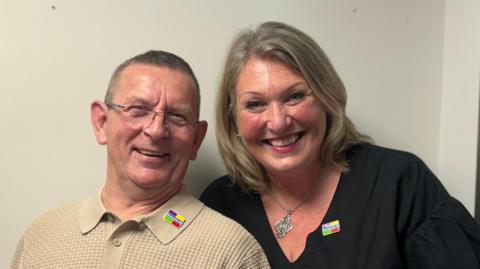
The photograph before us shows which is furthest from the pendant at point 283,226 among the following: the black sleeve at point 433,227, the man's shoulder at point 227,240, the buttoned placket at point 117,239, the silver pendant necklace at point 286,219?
the buttoned placket at point 117,239

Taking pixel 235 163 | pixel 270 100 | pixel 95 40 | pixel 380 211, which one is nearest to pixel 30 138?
pixel 95 40

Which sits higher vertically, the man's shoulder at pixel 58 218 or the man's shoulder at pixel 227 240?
the man's shoulder at pixel 58 218

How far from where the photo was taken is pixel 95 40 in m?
1.58

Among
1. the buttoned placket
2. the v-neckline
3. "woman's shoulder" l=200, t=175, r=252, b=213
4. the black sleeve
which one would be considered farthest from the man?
the black sleeve

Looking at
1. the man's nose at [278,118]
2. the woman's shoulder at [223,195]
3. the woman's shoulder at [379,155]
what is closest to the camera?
the man's nose at [278,118]

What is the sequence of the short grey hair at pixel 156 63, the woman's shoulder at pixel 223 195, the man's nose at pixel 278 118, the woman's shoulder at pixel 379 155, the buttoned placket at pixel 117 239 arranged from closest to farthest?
the buttoned placket at pixel 117 239
the short grey hair at pixel 156 63
the man's nose at pixel 278 118
the woman's shoulder at pixel 379 155
the woman's shoulder at pixel 223 195

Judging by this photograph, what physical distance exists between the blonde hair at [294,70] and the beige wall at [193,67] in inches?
6.6

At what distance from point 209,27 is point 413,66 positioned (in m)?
0.92

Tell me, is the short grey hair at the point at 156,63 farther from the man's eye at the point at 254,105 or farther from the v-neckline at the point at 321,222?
the v-neckline at the point at 321,222

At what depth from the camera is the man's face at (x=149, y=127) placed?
1.24 m

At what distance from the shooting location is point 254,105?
1457 millimetres

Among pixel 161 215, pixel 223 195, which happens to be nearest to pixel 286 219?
pixel 223 195

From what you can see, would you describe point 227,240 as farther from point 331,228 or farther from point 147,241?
point 331,228

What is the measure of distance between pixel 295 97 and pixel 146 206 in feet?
1.86
